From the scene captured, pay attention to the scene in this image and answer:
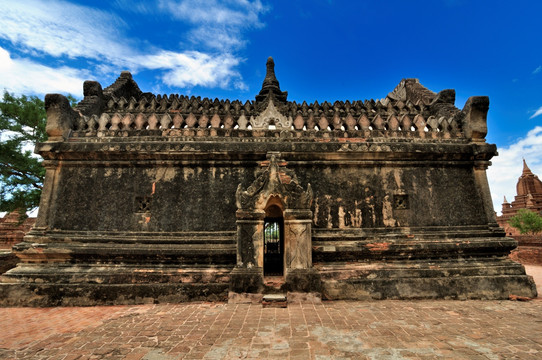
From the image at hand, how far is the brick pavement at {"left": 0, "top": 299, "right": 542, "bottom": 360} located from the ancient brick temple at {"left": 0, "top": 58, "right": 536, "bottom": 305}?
568 millimetres

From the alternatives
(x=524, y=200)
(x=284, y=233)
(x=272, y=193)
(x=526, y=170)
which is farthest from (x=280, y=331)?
(x=526, y=170)

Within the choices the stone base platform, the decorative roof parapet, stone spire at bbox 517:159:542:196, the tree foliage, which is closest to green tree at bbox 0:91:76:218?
the tree foliage

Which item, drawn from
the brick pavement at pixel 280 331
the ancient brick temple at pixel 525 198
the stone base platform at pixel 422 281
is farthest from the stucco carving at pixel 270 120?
the ancient brick temple at pixel 525 198

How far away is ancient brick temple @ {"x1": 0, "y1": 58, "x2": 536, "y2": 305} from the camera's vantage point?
648 cm

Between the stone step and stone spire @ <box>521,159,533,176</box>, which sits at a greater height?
stone spire @ <box>521,159,533,176</box>

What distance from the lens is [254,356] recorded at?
3.73 meters

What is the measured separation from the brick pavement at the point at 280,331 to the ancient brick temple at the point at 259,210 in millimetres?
568

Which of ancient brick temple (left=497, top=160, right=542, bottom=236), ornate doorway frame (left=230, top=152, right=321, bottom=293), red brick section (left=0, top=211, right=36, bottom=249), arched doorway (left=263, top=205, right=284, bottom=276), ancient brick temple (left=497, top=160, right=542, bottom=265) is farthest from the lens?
ancient brick temple (left=497, top=160, right=542, bottom=236)

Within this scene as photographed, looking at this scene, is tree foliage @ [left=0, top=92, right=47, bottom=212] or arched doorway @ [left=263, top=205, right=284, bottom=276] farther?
tree foliage @ [left=0, top=92, right=47, bottom=212]

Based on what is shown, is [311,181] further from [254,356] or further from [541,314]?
[541,314]

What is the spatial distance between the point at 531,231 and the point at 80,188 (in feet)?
120

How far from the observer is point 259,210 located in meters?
6.58

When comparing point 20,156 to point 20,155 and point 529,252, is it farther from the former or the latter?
point 529,252

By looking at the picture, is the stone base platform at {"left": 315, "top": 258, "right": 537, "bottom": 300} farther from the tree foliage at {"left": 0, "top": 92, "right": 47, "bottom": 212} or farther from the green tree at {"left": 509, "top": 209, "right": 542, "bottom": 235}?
the green tree at {"left": 509, "top": 209, "right": 542, "bottom": 235}
